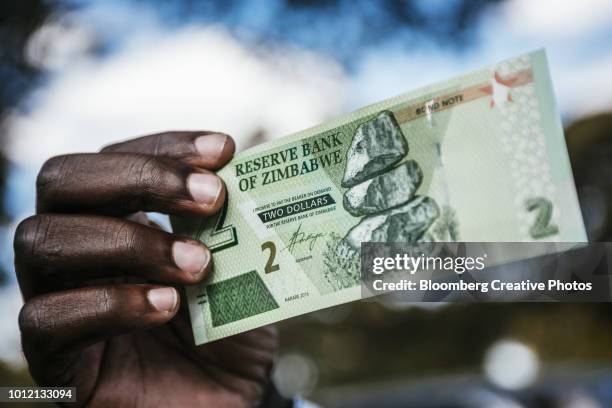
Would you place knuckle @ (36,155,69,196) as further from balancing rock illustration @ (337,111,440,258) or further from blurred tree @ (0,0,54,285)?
blurred tree @ (0,0,54,285)

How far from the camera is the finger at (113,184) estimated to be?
1.28 metres

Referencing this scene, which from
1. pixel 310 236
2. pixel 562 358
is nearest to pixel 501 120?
pixel 310 236

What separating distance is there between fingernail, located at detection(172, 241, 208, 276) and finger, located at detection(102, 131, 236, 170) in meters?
0.22

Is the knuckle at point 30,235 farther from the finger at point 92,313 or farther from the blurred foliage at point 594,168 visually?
the blurred foliage at point 594,168

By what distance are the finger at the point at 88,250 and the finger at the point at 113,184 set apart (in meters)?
0.04

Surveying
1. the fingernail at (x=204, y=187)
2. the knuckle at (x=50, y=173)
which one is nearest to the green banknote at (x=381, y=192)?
the fingernail at (x=204, y=187)

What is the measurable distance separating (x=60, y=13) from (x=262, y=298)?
4.39 meters

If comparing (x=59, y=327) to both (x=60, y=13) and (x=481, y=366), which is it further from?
(x=481, y=366)

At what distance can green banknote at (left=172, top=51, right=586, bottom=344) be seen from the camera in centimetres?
137

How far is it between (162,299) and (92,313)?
0.17 meters

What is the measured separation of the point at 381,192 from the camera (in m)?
1.50
